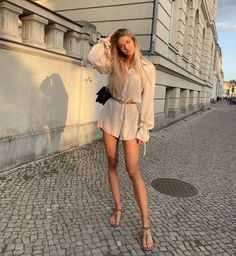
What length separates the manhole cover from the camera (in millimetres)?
4559

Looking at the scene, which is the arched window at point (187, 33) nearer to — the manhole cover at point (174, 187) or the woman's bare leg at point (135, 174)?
the manhole cover at point (174, 187)

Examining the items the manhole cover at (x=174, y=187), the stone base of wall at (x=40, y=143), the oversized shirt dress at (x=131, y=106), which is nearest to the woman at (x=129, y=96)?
the oversized shirt dress at (x=131, y=106)

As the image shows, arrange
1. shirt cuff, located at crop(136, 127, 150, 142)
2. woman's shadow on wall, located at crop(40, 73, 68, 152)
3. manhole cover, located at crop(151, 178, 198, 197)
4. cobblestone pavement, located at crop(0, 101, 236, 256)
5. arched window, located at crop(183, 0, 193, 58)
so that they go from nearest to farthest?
cobblestone pavement, located at crop(0, 101, 236, 256)
shirt cuff, located at crop(136, 127, 150, 142)
manhole cover, located at crop(151, 178, 198, 197)
woman's shadow on wall, located at crop(40, 73, 68, 152)
arched window, located at crop(183, 0, 193, 58)

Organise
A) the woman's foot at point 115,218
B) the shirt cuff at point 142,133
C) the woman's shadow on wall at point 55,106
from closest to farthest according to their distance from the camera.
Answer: the shirt cuff at point 142,133 < the woman's foot at point 115,218 < the woman's shadow on wall at point 55,106

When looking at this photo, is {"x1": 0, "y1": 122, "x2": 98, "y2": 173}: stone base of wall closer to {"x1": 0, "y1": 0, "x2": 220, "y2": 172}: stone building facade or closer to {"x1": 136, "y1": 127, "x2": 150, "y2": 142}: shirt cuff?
{"x1": 0, "y1": 0, "x2": 220, "y2": 172}: stone building facade

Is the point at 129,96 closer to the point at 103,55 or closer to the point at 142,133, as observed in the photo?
the point at 142,133

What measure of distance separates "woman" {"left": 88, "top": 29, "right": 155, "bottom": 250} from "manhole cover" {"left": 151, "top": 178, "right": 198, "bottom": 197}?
1.59 meters

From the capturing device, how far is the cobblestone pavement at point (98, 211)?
2.95 m

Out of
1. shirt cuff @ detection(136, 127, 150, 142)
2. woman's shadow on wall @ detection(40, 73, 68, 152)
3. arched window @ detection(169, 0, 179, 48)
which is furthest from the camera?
arched window @ detection(169, 0, 179, 48)

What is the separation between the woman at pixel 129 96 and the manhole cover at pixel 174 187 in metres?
1.59

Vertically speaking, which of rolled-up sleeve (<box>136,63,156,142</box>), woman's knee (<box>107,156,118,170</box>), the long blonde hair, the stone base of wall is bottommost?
the stone base of wall

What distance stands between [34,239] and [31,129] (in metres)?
2.71

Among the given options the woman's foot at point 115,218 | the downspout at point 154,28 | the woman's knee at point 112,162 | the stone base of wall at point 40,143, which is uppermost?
the downspout at point 154,28

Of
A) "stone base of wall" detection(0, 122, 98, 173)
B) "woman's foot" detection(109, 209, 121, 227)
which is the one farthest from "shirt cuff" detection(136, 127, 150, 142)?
"stone base of wall" detection(0, 122, 98, 173)
